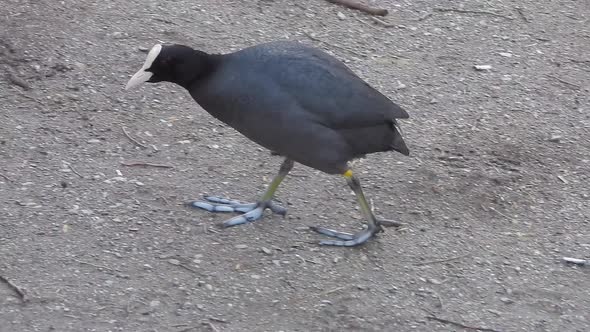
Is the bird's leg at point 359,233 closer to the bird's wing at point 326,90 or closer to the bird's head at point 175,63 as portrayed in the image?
the bird's wing at point 326,90

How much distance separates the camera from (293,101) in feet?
14.5

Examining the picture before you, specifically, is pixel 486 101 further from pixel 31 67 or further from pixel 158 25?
pixel 31 67

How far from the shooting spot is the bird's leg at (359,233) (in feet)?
15.3

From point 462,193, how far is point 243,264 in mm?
1412

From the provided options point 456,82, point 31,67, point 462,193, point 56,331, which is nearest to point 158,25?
point 31,67

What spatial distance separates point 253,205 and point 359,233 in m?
0.56

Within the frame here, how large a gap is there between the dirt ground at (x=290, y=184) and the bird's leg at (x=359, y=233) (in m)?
0.06

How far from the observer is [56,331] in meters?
3.83

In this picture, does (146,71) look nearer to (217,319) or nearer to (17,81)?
(217,319)

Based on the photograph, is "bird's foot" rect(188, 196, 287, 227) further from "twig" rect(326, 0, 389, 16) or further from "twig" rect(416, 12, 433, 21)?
"twig" rect(416, 12, 433, 21)

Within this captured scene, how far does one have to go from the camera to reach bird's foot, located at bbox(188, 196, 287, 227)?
479cm

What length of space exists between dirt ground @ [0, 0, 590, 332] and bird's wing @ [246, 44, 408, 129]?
62cm

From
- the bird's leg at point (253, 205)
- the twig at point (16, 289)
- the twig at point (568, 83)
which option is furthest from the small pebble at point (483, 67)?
the twig at point (16, 289)

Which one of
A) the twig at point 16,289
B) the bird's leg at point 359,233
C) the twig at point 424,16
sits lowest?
the twig at point 16,289
